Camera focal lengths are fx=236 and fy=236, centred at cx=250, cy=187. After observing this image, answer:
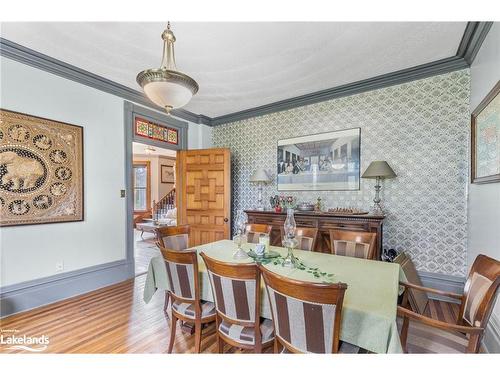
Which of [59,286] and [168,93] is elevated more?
[168,93]

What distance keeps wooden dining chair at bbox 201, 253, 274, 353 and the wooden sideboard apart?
1.82 meters

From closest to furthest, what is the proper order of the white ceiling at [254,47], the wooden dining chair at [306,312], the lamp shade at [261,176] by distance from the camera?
1. the wooden dining chair at [306,312]
2. the white ceiling at [254,47]
3. the lamp shade at [261,176]

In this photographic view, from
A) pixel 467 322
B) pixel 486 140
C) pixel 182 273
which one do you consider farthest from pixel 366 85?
pixel 182 273

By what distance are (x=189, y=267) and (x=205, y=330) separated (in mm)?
986

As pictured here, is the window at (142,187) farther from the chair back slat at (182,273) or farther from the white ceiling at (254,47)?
the chair back slat at (182,273)

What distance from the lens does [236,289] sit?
1322 millimetres

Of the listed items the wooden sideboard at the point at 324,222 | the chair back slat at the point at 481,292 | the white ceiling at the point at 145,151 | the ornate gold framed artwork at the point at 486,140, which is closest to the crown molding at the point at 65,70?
the wooden sideboard at the point at 324,222

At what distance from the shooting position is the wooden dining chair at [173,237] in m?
2.35

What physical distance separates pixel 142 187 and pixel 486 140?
9.34 metres

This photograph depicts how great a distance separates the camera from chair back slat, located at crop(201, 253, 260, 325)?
1.26 meters

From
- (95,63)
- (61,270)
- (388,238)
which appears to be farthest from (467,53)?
(61,270)

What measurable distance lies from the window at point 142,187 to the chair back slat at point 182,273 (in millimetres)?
7878

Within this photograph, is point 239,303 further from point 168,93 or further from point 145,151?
point 145,151

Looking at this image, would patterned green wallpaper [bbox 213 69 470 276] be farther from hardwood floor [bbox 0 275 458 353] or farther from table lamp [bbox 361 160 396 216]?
hardwood floor [bbox 0 275 458 353]
